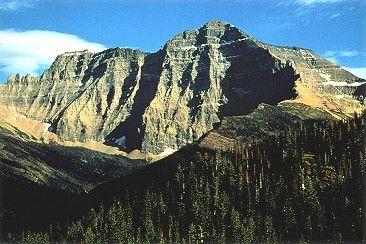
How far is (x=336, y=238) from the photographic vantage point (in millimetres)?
196375

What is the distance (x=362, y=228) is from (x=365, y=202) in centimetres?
926

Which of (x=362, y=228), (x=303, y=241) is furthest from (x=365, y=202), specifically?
(x=303, y=241)

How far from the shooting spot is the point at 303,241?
199 meters

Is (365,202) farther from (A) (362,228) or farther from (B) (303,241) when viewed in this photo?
(B) (303,241)

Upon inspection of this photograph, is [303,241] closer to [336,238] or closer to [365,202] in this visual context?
[336,238]

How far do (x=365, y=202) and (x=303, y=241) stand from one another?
23.7 metres

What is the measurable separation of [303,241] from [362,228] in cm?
1935

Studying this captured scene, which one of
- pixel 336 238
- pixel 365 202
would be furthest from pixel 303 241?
pixel 365 202

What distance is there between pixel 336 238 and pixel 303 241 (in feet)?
34.8

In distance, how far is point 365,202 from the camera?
194000 millimetres

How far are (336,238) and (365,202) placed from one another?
1494cm

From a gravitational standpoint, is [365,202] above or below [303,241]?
above
